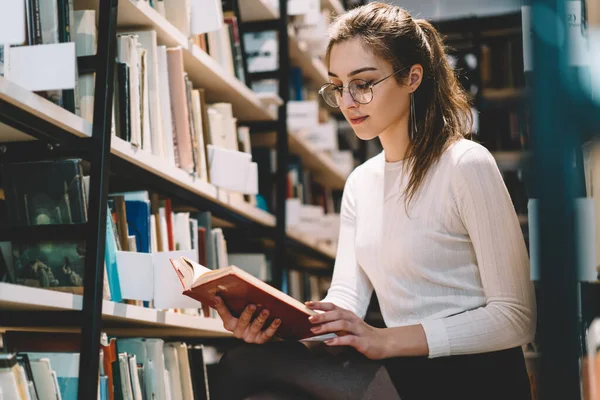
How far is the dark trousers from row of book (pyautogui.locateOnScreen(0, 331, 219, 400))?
0.36 metres

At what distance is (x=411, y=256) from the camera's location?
139cm

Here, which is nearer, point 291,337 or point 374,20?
point 291,337

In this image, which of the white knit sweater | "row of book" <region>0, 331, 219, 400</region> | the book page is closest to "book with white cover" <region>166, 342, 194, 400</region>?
"row of book" <region>0, 331, 219, 400</region>

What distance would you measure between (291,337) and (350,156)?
2.59 metres

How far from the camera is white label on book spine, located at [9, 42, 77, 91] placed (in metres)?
1.36

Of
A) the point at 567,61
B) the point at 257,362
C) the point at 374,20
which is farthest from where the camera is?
the point at 374,20

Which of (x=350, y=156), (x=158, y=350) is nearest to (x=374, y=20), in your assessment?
(x=158, y=350)

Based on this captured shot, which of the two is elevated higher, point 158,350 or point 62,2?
point 62,2

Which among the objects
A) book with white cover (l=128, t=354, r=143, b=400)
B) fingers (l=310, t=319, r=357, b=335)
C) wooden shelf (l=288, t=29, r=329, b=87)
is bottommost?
book with white cover (l=128, t=354, r=143, b=400)

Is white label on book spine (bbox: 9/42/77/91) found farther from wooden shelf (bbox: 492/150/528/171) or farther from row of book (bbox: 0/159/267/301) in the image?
wooden shelf (bbox: 492/150/528/171)

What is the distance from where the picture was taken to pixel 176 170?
1.95 m

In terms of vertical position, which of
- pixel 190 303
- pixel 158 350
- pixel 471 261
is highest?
pixel 471 261

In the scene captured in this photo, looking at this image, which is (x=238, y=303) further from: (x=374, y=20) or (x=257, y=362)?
(x=374, y=20)

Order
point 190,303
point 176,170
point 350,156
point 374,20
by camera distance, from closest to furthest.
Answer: point 374,20
point 190,303
point 176,170
point 350,156
